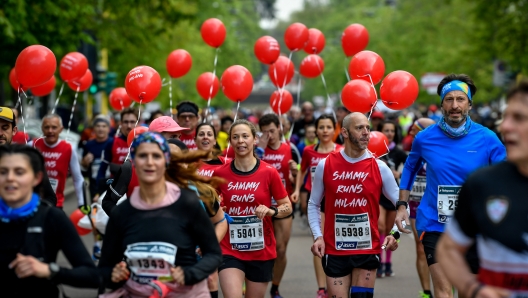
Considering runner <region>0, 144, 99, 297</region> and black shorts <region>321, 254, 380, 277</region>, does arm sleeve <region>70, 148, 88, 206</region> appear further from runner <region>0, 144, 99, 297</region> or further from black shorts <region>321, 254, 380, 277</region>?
runner <region>0, 144, 99, 297</region>

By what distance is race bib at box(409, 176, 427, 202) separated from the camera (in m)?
9.84

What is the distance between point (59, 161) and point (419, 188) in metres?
4.09

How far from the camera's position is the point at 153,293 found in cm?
481

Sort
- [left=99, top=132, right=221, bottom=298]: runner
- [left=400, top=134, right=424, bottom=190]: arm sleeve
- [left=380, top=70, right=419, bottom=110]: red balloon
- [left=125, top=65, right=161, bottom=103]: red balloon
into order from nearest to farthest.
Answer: [left=99, top=132, right=221, bottom=298]: runner → [left=400, top=134, right=424, bottom=190]: arm sleeve → [left=380, top=70, right=419, bottom=110]: red balloon → [left=125, top=65, right=161, bottom=103]: red balloon

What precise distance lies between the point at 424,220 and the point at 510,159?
3.26 meters

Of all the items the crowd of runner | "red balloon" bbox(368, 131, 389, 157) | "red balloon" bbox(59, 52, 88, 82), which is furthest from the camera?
"red balloon" bbox(59, 52, 88, 82)

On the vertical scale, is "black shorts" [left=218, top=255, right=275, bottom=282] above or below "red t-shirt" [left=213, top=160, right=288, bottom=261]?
below

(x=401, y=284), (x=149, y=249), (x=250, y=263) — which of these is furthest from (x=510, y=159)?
(x=401, y=284)

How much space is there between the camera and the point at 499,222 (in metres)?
3.93

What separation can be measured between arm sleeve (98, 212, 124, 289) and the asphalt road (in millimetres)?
4988

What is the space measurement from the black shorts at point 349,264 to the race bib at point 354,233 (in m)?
0.08

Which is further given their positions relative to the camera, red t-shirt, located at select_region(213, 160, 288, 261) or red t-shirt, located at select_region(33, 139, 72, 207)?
red t-shirt, located at select_region(33, 139, 72, 207)

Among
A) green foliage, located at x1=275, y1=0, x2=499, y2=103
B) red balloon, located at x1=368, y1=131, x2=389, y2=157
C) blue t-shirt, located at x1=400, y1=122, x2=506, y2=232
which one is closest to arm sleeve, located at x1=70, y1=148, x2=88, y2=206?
red balloon, located at x1=368, y1=131, x2=389, y2=157

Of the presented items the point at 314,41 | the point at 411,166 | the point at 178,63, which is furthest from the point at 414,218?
the point at 178,63
